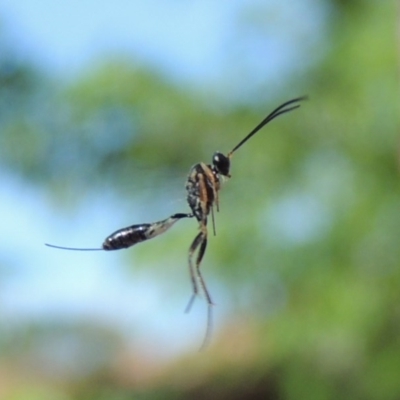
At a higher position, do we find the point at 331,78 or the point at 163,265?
the point at 331,78

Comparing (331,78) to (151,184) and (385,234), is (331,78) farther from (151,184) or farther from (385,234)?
(151,184)

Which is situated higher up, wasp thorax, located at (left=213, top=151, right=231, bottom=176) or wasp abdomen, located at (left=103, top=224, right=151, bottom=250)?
wasp thorax, located at (left=213, top=151, right=231, bottom=176)

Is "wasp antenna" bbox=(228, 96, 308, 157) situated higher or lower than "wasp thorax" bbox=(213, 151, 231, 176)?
lower

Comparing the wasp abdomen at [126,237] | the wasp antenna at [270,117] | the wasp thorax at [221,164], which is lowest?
the wasp antenna at [270,117]

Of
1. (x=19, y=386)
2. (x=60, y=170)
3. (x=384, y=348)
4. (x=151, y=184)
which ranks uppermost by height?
(x=60, y=170)

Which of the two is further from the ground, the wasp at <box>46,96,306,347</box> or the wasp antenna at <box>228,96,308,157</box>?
the wasp at <box>46,96,306,347</box>

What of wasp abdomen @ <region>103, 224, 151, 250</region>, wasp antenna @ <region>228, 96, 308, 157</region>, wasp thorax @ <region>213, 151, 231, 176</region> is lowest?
wasp antenna @ <region>228, 96, 308, 157</region>

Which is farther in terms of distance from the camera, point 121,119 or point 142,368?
point 142,368

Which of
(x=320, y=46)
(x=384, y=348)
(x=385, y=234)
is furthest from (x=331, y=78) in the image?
(x=384, y=348)
